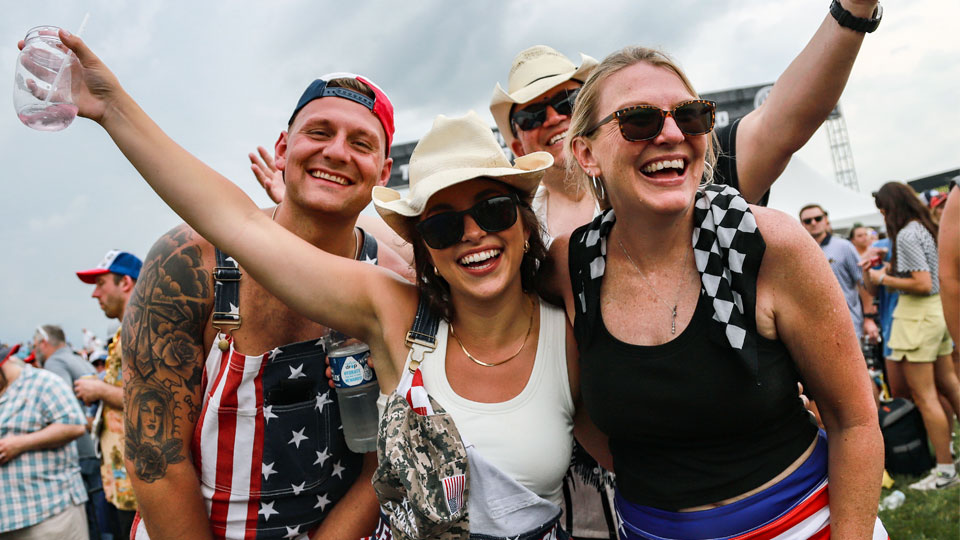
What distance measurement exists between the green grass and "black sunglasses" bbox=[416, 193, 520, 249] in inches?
163

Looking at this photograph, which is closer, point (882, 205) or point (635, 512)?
point (635, 512)

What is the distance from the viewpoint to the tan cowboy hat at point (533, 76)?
3.16m

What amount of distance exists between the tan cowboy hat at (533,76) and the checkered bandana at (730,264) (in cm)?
149

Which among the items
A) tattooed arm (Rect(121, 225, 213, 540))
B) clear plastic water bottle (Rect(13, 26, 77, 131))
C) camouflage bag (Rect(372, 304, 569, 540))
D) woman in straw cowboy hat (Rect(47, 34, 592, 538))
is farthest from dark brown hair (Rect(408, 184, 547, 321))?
clear plastic water bottle (Rect(13, 26, 77, 131))

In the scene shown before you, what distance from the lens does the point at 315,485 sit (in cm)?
239

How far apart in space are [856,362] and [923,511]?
4.11 m

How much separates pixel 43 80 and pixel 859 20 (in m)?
2.40

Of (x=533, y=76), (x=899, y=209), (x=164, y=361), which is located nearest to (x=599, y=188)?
(x=533, y=76)

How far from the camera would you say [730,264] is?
5.65 feet

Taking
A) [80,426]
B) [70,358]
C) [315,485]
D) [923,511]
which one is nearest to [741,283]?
[315,485]

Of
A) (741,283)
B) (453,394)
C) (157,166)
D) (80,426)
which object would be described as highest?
(157,166)

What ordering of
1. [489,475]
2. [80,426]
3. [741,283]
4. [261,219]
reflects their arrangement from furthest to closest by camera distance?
[80,426]
[261,219]
[489,475]
[741,283]

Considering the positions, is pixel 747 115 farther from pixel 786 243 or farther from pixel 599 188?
pixel 786 243

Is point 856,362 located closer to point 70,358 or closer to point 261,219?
point 261,219
